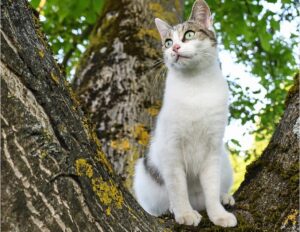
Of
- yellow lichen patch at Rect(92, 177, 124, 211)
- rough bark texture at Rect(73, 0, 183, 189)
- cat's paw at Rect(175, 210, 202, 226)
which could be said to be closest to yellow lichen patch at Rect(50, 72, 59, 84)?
yellow lichen patch at Rect(92, 177, 124, 211)

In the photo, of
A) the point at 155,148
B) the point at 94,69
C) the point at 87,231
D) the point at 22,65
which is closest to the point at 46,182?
the point at 87,231

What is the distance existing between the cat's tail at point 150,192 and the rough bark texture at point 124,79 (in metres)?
0.24

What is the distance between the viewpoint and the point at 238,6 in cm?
468

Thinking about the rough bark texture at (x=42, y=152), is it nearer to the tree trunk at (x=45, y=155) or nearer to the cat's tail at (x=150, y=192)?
the tree trunk at (x=45, y=155)

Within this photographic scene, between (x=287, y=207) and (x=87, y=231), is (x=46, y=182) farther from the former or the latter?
(x=287, y=207)

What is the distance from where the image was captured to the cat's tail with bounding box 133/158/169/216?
3145 millimetres

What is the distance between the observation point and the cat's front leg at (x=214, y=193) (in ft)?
7.95

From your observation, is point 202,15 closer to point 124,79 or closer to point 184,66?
point 184,66

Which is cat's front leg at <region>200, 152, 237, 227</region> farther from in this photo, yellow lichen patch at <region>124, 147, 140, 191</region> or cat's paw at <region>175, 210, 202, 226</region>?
yellow lichen patch at <region>124, 147, 140, 191</region>

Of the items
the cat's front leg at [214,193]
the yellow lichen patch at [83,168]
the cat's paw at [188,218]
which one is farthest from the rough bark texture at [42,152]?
the cat's front leg at [214,193]

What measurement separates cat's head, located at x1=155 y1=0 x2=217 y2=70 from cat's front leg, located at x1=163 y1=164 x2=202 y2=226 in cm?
73

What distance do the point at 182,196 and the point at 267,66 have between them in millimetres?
3864

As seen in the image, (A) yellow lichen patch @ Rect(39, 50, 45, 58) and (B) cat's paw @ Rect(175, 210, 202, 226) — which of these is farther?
(B) cat's paw @ Rect(175, 210, 202, 226)

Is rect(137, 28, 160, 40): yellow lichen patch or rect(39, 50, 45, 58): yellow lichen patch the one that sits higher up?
rect(137, 28, 160, 40): yellow lichen patch
